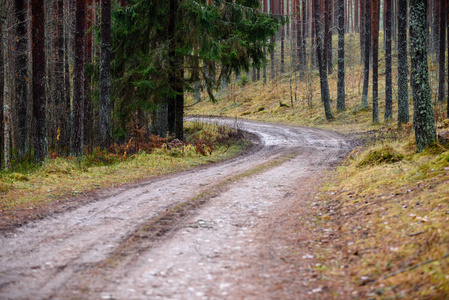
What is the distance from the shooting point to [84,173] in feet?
35.0

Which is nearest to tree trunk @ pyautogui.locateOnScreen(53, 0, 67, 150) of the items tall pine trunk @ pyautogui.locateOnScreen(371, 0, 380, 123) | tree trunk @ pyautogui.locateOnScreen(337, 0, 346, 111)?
tall pine trunk @ pyautogui.locateOnScreen(371, 0, 380, 123)

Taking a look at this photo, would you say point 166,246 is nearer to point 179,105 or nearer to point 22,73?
point 179,105

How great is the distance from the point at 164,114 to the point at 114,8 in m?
5.70

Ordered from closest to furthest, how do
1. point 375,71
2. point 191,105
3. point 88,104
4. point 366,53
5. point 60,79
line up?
point 191,105 → point 60,79 → point 88,104 → point 375,71 → point 366,53

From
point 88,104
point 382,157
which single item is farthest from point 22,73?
point 382,157

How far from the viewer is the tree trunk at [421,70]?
8266 millimetres

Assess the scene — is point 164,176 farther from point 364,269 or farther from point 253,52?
point 253,52

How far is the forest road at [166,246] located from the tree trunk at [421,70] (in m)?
3.03

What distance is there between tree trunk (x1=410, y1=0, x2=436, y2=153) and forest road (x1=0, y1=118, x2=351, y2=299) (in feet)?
9.94

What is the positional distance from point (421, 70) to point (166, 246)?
735 cm

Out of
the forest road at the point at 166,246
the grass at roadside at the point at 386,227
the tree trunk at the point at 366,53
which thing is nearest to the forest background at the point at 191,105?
the grass at roadside at the point at 386,227

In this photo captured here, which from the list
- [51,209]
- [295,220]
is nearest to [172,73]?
[51,209]

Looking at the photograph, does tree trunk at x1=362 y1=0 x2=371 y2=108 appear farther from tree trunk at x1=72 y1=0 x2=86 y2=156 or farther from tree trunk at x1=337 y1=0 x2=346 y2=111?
tree trunk at x1=72 y1=0 x2=86 y2=156

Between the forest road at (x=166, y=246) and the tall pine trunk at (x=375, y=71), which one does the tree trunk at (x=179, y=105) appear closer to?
the forest road at (x=166, y=246)
